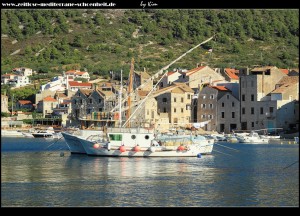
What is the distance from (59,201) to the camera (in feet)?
75.6

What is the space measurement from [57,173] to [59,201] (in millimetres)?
9856

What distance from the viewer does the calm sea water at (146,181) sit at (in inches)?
924

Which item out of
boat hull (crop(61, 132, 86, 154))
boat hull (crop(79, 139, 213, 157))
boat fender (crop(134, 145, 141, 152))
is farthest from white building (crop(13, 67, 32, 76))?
boat fender (crop(134, 145, 141, 152))

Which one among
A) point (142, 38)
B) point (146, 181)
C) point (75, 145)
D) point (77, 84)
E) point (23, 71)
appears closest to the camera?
point (146, 181)

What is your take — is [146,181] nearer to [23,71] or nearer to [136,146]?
[136,146]

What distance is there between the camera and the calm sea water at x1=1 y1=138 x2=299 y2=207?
23.5 metres

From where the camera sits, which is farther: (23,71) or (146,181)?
(23,71)

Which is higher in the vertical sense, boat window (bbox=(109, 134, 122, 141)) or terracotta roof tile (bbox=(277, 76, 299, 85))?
terracotta roof tile (bbox=(277, 76, 299, 85))

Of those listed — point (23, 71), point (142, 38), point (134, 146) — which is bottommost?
point (134, 146)

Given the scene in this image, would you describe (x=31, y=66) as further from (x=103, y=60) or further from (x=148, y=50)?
(x=148, y=50)

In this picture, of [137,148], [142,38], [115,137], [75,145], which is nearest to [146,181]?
[137,148]

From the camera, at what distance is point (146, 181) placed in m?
29.6

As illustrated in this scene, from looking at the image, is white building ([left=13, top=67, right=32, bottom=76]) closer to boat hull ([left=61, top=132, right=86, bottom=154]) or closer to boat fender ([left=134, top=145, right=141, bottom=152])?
boat hull ([left=61, top=132, right=86, bottom=154])

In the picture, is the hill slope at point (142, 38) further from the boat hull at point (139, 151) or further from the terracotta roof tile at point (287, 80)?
the boat hull at point (139, 151)
